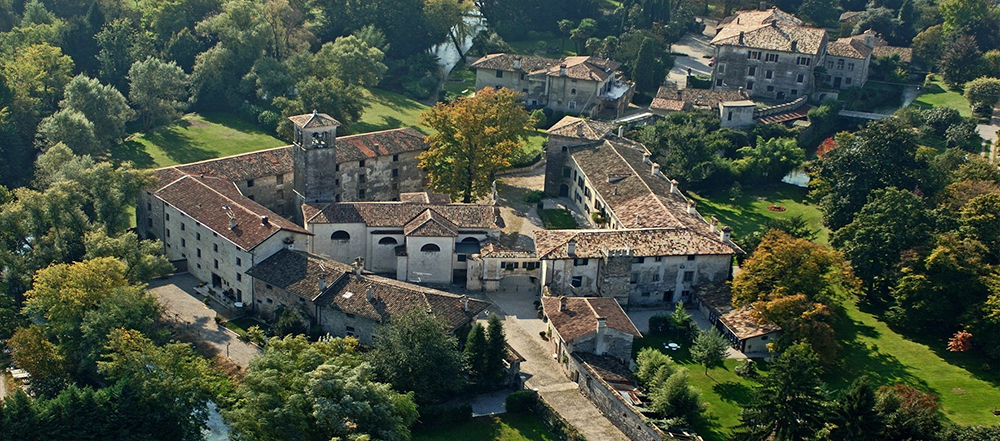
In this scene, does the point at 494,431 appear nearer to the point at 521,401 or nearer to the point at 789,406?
the point at 521,401

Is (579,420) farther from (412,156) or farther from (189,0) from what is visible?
(189,0)

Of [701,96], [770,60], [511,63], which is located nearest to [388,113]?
[511,63]

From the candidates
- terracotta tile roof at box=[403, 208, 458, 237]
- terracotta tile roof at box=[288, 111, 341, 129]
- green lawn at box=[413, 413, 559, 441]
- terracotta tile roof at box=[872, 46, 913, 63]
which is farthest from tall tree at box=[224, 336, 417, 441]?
terracotta tile roof at box=[872, 46, 913, 63]

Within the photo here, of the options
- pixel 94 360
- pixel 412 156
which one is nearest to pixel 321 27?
pixel 412 156

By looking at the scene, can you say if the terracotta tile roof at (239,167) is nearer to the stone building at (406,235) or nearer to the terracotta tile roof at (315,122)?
the terracotta tile roof at (315,122)

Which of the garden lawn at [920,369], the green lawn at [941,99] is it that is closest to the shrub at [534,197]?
the garden lawn at [920,369]
